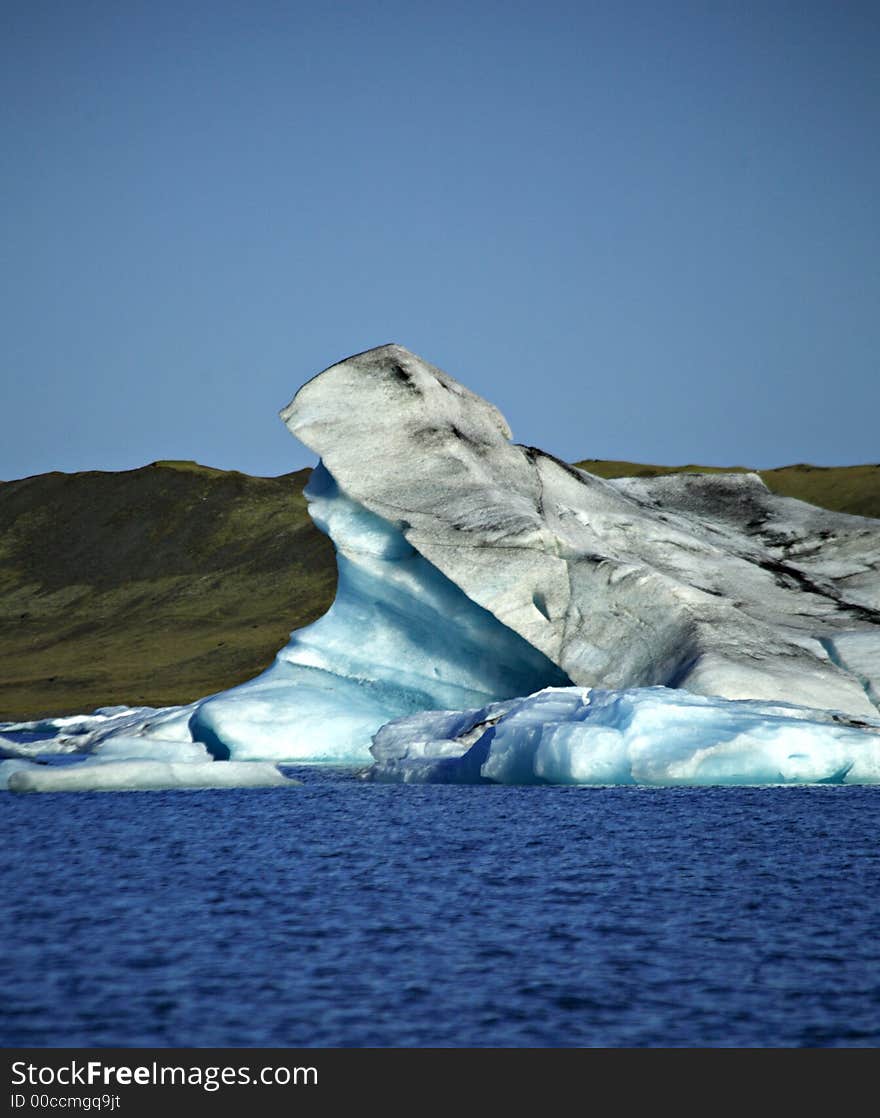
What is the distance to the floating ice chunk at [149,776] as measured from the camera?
83.3 feet

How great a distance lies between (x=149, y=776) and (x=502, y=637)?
720 cm

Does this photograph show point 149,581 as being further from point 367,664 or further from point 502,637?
point 502,637

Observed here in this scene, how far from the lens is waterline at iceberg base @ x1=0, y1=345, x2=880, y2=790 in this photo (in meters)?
23.5

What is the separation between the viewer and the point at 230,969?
12.2 meters

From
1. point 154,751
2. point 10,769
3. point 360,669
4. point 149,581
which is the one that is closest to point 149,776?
point 154,751

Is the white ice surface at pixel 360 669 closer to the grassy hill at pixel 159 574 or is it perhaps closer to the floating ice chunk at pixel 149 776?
the floating ice chunk at pixel 149 776

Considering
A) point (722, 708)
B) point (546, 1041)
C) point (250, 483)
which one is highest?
point (250, 483)

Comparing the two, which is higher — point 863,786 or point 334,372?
point 334,372

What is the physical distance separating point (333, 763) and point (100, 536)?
88157 mm

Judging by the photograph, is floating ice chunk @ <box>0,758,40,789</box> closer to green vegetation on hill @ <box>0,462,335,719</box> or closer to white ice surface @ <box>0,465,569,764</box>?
white ice surface @ <box>0,465,569,764</box>

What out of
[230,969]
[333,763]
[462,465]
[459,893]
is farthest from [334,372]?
[230,969]

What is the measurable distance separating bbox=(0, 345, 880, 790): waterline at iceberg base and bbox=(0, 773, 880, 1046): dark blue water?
1386mm

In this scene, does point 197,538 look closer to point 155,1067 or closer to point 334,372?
point 334,372

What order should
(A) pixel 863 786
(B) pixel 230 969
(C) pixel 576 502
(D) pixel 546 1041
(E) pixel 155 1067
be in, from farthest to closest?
(C) pixel 576 502, (A) pixel 863 786, (B) pixel 230 969, (D) pixel 546 1041, (E) pixel 155 1067
